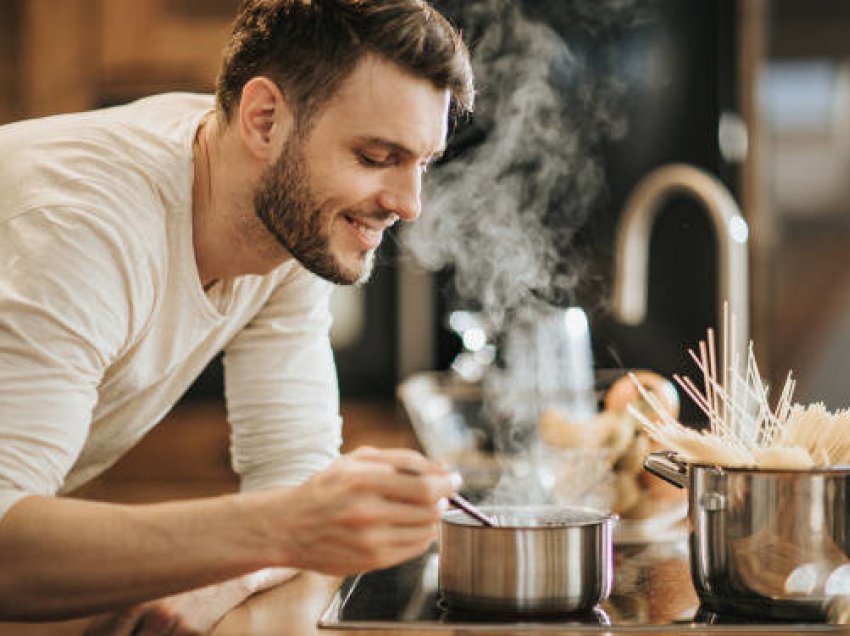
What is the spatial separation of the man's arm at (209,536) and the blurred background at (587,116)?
1.96 m

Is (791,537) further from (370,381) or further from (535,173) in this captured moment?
(370,381)

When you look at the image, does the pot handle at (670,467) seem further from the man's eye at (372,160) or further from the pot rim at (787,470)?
the man's eye at (372,160)

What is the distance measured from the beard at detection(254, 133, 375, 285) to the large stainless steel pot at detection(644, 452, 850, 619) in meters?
0.61

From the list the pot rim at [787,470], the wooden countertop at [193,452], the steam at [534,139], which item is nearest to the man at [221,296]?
the pot rim at [787,470]

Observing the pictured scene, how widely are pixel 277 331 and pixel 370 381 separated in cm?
202

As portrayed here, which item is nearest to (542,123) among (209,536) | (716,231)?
(716,231)

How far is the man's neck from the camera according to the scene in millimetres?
1493

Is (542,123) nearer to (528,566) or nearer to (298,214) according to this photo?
(298,214)

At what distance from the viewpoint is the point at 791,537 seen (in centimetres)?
102

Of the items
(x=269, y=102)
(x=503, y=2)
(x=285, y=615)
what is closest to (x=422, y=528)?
(x=285, y=615)

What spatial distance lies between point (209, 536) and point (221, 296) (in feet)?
1.85

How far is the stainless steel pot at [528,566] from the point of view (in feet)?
3.39

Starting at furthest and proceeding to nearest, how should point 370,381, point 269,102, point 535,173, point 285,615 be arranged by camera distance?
point 370,381, point 535,173, point 269,102, point 285,615

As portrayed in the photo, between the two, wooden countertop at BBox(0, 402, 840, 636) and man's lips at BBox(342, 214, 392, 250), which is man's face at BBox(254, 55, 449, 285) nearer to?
man's lips at BBox(342, 214, 392, 250)
